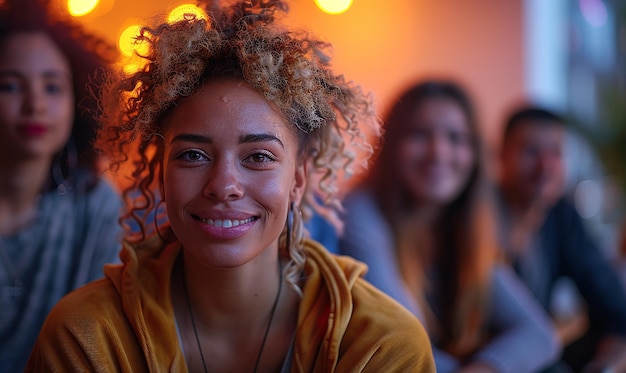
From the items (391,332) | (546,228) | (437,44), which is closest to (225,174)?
(391,332)

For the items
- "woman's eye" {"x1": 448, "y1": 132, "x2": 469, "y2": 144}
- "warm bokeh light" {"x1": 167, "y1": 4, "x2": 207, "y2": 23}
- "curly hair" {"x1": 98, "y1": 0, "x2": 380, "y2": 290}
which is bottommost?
"woman's eye" {"x1": 448, "y1": 132, "x2": 469, "y2": 144}

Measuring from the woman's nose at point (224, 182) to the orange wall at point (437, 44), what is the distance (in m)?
2.28

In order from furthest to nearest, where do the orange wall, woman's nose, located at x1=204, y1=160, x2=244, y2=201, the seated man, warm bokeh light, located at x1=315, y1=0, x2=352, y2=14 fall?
the orange wall
warm bokeh light, located at x1=315, y1=0, x2=352, y2=14
the seated man
woman's nose, located at x1=204, y1=160, x2=244, y2=201

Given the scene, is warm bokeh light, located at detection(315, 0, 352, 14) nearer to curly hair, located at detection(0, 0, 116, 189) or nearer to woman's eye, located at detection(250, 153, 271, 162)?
curly hair, located at detection(0, 0, 116, 189)

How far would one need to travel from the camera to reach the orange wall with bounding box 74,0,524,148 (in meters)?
4.00

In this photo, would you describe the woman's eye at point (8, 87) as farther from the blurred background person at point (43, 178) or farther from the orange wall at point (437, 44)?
the orange wall at point (437, 44)

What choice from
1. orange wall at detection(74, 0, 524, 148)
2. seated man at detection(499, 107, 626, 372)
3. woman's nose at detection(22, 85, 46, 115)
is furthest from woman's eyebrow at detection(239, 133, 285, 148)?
orange wall at detection(74, 0, 524, 148)

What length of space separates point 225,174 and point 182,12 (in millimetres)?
425

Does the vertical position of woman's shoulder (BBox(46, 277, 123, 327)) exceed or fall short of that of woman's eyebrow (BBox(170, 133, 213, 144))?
it falls short

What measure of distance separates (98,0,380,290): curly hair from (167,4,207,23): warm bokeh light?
0.06 feet

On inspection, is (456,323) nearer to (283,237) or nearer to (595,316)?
(595,316)

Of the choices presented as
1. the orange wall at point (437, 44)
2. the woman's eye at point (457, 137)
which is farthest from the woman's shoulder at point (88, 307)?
the orange wall at point (437, 44)

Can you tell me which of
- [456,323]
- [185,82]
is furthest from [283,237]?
[456,323]

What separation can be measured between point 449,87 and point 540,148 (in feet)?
2.45
